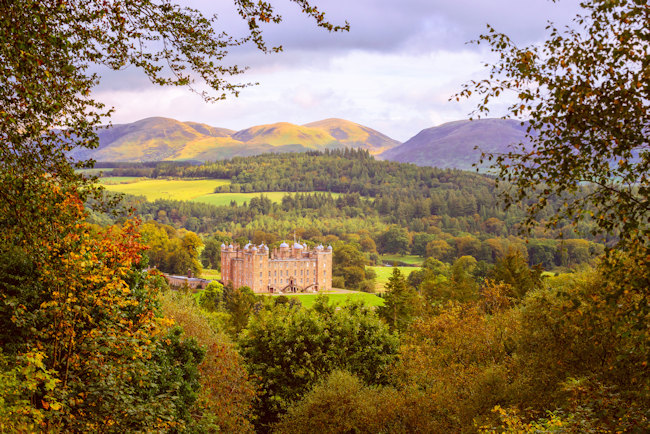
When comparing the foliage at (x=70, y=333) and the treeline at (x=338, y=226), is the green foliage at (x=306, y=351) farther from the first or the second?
the treeline at (x=338, y=226)

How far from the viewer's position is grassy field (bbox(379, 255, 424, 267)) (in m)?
135

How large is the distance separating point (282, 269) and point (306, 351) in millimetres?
79161

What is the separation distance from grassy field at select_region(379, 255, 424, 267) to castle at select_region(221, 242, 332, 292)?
111 ft

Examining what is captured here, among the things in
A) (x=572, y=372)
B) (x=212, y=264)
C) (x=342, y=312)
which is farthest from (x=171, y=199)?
(x=572, y=372)

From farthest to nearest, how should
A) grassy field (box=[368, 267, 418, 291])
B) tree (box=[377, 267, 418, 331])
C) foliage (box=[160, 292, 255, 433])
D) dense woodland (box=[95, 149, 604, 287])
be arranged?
1. dense woodland (box=[95, 149, 604, 287])
2. grassy field (box=[368, 267, 418, 291])
3. tree (box=[377, 267, 418, 331])
4. foliage (box=[160, 292, 255, 433])

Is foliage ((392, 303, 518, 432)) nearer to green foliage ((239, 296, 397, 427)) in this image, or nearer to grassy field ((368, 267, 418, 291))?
green foliage ((239, 296, 397, 427))

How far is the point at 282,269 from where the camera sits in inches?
4109

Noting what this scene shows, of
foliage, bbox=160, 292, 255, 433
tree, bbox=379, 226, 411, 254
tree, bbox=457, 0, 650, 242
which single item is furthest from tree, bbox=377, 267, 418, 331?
tree, bbox=379, 226, 411, 254

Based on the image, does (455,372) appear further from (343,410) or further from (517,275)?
(517,275)

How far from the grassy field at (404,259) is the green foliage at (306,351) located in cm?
10562

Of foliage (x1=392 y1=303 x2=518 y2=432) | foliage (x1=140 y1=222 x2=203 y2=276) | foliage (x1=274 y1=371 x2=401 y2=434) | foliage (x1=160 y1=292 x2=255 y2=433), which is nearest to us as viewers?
foliage (x1=392 y1=303 x2=518 y2=432)

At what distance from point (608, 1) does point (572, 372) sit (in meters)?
12.8

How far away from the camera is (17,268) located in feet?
45.0

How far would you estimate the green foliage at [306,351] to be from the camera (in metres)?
25.0
